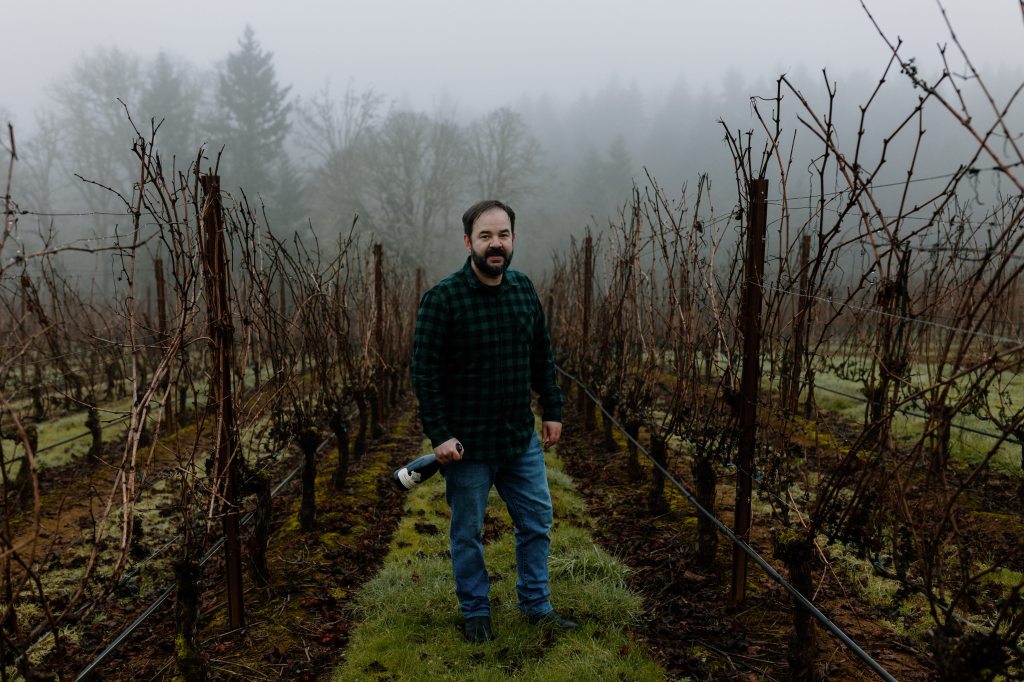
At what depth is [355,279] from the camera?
702cm

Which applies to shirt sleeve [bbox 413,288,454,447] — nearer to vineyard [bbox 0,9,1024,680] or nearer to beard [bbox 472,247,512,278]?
beard [bbox 472,247,512,278]

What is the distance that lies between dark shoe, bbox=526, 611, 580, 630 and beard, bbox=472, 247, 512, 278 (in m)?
1.65

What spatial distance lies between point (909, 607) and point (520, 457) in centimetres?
217

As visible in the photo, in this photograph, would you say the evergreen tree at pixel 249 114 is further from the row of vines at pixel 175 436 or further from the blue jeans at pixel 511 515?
the blue jeans at pixel 511 515

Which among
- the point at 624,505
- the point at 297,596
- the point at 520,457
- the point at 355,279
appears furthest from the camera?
the point at 355,279

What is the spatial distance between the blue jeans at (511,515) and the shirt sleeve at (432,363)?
0.23 m

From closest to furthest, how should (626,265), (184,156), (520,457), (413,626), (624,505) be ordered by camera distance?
(520,457) < (413,626) < (624,505) < (626,265) < (184,156)

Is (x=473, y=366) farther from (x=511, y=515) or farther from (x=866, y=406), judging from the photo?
(x=866, y=406)

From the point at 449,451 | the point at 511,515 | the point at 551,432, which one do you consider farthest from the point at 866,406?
the point at 449,451

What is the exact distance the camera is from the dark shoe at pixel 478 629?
287 centimetres

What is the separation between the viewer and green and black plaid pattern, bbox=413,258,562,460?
2691mm

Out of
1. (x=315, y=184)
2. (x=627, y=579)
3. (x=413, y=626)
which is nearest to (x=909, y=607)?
(x=627, y=579)

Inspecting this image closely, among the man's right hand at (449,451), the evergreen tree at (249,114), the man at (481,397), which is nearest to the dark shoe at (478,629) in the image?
the man at (481,397)

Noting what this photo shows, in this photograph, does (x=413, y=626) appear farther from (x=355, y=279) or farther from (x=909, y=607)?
(x=355, y=279)
